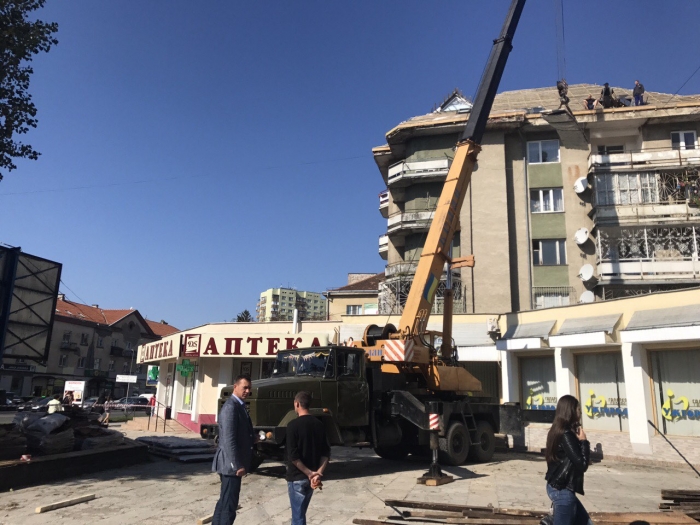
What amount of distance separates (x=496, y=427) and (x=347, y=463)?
13.7ft

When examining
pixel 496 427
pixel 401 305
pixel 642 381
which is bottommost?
pixel 496 427

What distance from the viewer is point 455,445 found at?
12.6 m

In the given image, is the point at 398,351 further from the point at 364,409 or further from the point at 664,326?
the point at 664,326

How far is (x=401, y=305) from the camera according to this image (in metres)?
26.6

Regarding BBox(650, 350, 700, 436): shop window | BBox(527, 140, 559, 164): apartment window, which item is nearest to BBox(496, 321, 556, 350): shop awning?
BBox(650, 350, 700, 436): shop window

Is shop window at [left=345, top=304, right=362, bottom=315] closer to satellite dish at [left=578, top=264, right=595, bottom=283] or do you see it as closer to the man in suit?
satellite dish at [left=578, top=264, right=595, bottom=283]

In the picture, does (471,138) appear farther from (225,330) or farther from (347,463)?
(225,330)

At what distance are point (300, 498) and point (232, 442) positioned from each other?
86 centimetres

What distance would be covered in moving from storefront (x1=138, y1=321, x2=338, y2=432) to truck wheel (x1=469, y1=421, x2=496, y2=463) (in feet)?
27.1

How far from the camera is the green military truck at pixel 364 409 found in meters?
10.1

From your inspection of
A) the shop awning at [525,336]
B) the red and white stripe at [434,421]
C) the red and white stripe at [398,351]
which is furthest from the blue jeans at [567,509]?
the shop awning at [525,336]

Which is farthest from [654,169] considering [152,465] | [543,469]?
[152,465]

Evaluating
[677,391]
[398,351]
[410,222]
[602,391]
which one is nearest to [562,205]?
[410,222]

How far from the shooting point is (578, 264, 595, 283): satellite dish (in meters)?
23.3
